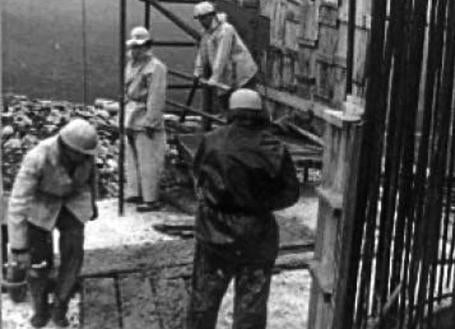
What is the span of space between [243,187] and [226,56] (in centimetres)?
501

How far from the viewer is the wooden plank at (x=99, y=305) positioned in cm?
601

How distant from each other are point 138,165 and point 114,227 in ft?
3.36

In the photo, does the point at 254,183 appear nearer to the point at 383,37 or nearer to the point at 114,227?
the point at 383,37

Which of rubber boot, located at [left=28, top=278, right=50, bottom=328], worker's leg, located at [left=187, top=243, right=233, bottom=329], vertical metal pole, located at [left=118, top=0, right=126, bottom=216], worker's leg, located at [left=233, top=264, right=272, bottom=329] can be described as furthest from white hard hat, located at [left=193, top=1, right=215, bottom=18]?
worker's leg, located at [left=233, top=264, right=272, bottom=329]

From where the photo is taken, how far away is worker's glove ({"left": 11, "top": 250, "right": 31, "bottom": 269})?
577 centimetres

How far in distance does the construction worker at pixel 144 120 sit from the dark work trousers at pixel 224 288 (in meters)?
3.80

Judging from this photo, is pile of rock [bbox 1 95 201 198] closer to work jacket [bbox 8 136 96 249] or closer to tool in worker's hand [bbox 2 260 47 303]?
tool in worker's hand [bbox 2 260 47 303]

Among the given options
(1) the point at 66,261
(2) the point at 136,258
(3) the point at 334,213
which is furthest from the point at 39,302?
(3) the point at 334,213

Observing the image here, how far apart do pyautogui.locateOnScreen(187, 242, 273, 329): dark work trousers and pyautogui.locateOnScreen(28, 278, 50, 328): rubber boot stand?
4.60 feet

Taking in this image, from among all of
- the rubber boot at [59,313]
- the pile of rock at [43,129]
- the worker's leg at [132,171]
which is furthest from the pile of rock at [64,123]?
the rubber boot at [59,313]

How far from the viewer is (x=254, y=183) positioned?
4965 millimetres

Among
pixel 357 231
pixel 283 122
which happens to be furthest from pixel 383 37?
pixel 283 122

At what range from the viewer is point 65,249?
609 cm

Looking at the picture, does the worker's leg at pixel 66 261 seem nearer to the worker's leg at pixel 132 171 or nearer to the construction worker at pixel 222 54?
the worker's leg at pixel 132 171
